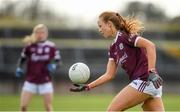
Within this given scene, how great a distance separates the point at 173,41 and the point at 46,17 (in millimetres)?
7857

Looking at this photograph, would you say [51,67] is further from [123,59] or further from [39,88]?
[123,59]

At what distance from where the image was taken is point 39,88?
15.1 meters

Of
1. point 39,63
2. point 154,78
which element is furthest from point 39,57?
point 154,78

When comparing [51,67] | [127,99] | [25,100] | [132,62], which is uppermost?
[132,62]

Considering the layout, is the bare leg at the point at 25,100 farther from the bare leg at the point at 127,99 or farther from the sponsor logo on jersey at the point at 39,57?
the bare leg at the point at 127,99

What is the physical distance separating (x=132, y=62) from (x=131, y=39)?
336 millimetres

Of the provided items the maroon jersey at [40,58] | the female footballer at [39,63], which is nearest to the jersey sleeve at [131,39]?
the female footballer at [39,63]

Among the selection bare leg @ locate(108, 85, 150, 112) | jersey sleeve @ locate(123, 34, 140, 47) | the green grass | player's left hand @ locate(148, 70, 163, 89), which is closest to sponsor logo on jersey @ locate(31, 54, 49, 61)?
the green grass

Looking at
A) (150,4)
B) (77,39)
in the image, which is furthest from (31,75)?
(150,4)

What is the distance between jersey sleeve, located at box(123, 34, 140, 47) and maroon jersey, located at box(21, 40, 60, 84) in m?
6.39

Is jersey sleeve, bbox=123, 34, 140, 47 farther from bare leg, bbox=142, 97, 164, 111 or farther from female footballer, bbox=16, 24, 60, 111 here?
female footballer, bbox=16, 24, 60, 111

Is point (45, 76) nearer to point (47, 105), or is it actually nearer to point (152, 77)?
point (47, 105)

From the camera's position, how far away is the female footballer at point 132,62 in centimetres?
874

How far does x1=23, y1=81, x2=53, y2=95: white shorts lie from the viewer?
14.9m
